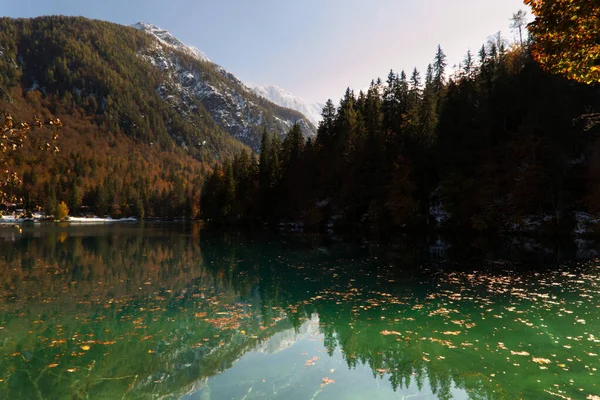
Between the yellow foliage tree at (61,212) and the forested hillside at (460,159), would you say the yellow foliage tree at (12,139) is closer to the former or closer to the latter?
the forested hillside at (460,159)

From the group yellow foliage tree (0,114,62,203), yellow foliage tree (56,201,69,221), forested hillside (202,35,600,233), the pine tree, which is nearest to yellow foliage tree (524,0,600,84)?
yellow foliage tree (0,114,62,203)

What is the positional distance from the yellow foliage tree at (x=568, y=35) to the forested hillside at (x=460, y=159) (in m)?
35.6

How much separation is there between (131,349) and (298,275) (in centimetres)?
1446

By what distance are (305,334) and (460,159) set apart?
1718 inches

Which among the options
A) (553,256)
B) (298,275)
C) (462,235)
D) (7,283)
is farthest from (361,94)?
(7,283)

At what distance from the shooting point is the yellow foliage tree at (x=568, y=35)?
7.17 m

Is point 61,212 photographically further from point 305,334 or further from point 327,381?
point 327,381

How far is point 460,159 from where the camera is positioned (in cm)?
4862

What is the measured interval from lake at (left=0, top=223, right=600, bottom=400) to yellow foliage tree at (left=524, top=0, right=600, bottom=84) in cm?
731

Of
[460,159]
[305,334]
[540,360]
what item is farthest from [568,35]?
[460,159]

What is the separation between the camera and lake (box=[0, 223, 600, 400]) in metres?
8.61

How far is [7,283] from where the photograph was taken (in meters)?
20.8

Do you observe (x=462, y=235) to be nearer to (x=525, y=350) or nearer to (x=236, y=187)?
(x=525, y=350)

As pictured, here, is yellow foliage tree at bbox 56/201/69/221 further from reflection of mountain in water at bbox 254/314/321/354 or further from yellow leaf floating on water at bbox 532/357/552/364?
yellow leaf floating on water at bbox 532/357/552/364
